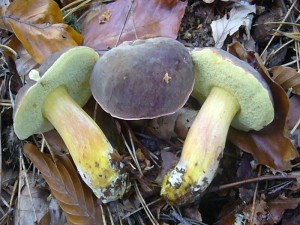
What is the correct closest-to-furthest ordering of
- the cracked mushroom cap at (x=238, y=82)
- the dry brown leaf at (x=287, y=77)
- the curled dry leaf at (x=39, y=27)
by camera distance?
the cracked mushroom cap at (x=238, y=82), the dry brown leaf at (x=287, y=77), the curled dry leaf at (x=39, y=27)

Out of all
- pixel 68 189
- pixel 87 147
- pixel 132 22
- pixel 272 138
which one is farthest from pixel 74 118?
pixel 272 138

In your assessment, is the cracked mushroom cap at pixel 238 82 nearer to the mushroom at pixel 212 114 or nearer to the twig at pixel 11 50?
the mushroom at pixel 212 114

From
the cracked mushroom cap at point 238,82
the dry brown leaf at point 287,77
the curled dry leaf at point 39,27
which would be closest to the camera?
the cracked mushroom cap at point 238,82

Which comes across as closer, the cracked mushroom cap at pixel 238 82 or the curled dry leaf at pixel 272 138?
the cracked mushroom cap at pixel 238 82

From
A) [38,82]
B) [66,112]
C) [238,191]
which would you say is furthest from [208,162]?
[38,82]

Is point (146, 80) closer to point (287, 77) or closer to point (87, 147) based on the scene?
point (87, 147)

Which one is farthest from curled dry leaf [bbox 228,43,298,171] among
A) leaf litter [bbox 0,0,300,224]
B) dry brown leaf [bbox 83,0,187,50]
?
dry brown leaf [bbox 83,0,187,50]

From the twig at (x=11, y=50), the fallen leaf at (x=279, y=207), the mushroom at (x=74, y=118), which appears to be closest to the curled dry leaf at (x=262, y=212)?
the fallen leaf at (x=279, y=207)

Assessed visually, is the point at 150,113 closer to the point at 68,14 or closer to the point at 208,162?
the point at 208,162
